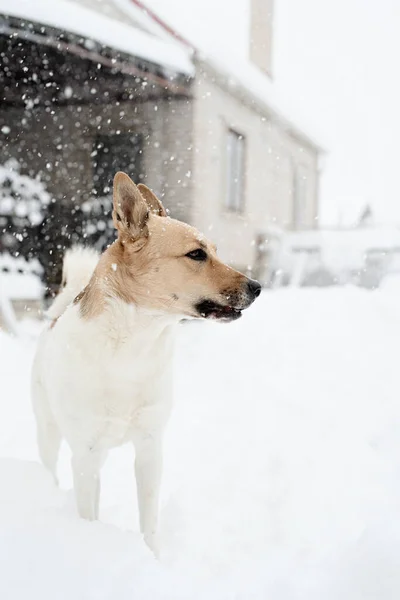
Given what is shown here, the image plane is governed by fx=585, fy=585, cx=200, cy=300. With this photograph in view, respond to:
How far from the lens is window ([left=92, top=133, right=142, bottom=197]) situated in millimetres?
8719

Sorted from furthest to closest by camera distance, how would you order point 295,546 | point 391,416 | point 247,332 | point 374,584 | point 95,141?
point 95,141, point 247,332, point 391,416, point 295,546, point 374,584

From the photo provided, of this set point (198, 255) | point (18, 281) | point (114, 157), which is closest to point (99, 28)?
point (114, 157)

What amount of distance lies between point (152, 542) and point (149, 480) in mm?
250

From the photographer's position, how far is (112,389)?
227 centimetres

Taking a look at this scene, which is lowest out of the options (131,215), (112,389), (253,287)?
(112,389)

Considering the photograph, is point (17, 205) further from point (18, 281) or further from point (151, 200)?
point (151, 200)

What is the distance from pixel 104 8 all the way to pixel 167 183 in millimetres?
2494

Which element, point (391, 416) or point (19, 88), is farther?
point (19, 88)

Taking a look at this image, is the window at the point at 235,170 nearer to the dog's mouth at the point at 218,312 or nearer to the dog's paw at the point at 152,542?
the dog's mouth at the point at 218,312

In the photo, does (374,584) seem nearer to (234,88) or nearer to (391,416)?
(391,416)

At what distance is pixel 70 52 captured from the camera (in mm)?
7273

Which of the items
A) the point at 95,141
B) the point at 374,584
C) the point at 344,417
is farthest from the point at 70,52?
the point at 374,584

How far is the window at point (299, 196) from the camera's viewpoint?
13.1m

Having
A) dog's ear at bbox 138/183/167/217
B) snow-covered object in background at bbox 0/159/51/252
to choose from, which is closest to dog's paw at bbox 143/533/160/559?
dog's ear at bbox 138/183/167/217
